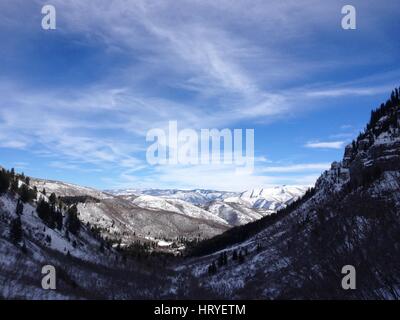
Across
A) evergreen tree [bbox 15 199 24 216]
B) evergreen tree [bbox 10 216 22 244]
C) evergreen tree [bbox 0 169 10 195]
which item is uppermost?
evergreen tree [bbox 0 169 10 195]

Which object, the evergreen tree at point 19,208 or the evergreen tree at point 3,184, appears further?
the evergreen tree at point 3,184

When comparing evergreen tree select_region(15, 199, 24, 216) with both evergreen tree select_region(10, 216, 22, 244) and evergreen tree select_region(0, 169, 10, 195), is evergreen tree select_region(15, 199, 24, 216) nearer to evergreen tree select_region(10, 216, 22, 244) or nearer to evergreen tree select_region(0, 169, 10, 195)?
evergreen tree select_region(0, 169, 10, 195)

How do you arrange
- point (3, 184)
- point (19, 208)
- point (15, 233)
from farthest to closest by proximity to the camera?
point (3, 184) < point (19, 208) < point (15, 233)

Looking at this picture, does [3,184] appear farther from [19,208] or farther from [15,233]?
[15,233]

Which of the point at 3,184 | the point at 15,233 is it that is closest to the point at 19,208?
the point at 3,184

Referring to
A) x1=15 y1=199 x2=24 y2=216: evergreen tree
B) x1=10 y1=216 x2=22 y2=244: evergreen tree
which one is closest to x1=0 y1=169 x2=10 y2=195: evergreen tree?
x1=15 y1=199 x2=24 y2=216: evergreen tree

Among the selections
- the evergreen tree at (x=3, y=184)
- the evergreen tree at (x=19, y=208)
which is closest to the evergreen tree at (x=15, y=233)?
the evergreen tree at (x=19, y=208)

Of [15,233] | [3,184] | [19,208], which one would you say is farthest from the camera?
[3,184]

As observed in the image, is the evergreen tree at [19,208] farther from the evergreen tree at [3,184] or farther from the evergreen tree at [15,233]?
the evergreen tree at [15,233]

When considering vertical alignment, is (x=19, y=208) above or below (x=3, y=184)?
below

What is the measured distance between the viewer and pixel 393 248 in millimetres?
147875

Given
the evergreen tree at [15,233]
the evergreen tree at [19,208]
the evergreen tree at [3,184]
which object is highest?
the evergreen tree at [3,184]
